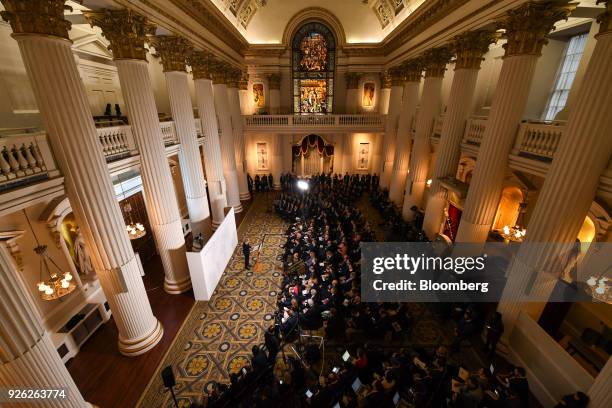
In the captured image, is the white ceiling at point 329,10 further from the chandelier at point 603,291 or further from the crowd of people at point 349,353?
the chandelier at point 603,291

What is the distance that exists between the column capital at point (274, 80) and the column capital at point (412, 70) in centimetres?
731

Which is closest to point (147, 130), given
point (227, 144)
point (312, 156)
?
point (227, 144)

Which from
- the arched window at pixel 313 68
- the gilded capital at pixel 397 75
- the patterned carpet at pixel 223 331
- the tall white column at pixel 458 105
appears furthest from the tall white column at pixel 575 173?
the arched window at pixel 313 68

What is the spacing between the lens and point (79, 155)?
4.44 meters

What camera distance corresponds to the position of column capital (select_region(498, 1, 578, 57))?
17.3ft

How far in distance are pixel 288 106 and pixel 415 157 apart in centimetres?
940

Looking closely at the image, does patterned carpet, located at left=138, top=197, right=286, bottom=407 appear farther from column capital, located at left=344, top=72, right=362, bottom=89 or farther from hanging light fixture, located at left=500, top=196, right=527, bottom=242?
column capital, located at left=344, top=72, right=362, bottom=89

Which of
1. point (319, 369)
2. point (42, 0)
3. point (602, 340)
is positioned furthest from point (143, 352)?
point (602, 340)

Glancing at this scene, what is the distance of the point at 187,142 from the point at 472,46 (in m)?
8.83

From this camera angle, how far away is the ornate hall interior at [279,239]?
13.8 ft

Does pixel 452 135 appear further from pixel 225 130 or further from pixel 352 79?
pixel 352 79

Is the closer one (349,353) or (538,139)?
(349,353)

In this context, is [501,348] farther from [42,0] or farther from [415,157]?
[42,0]

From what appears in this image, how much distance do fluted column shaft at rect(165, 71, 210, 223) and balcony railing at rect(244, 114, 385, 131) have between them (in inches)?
270
